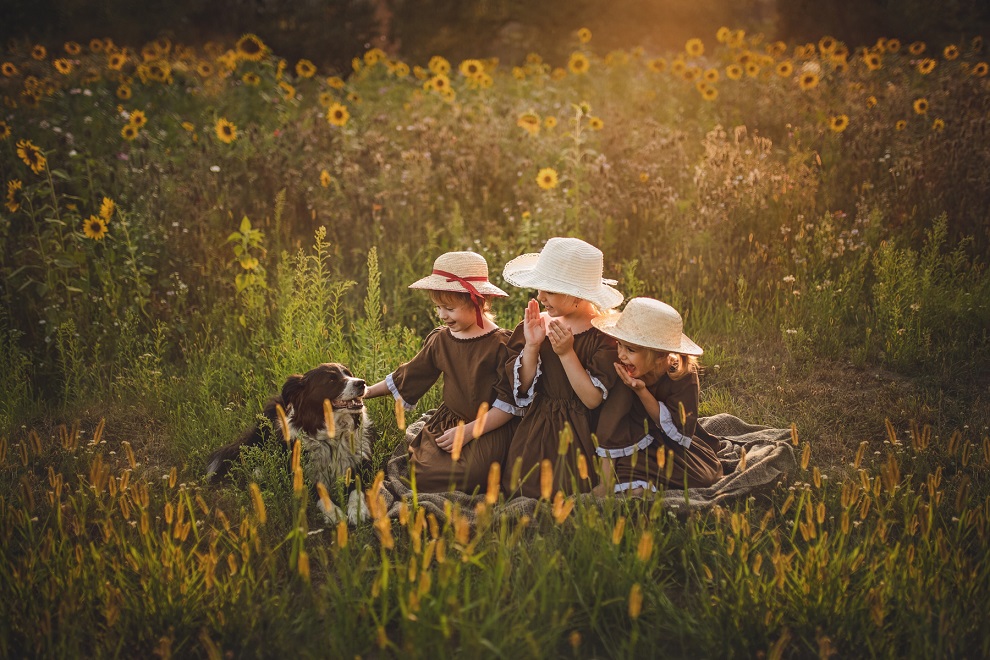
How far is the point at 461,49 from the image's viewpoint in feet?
44.4

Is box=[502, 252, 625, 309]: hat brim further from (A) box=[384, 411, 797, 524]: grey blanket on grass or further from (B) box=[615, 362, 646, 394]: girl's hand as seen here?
(A) box=[384, 411, 797, 524]: grey blanket on grass

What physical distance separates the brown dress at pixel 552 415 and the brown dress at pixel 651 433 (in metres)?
0.11

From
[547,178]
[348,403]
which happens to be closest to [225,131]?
[547,178]

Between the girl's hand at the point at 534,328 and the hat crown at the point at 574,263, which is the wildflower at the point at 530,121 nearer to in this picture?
the hat crown at the point at 574,263

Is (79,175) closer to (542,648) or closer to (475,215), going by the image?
(475,215)

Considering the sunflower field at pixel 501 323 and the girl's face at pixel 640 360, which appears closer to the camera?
the sunflower field at pixel 501 323

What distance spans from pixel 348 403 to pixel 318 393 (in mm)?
159

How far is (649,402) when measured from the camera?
3395 millimetres

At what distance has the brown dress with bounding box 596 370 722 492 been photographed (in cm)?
341

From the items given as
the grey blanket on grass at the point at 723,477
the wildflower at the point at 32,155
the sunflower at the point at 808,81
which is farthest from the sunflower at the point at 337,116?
the sunflower at the point at 808,81

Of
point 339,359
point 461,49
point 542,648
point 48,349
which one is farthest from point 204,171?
point 461,49

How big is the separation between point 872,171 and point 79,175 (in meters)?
6.33

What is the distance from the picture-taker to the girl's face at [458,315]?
142 inches

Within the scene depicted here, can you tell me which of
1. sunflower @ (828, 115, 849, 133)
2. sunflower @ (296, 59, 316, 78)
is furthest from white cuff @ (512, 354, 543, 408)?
sunflower @ (296, 59, 316, 78)
